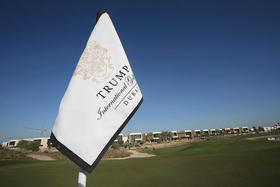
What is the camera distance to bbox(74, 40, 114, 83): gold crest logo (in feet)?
4.76

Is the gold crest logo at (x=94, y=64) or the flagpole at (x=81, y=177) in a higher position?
the gold crest logo at (x=94, y=64)

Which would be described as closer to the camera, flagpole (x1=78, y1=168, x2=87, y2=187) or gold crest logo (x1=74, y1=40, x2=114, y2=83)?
flagpole (x1=78, y1=168, x2=87, y2=187)

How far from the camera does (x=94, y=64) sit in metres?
1.50

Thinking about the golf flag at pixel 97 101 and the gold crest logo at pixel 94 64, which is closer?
the golf flag at pixel 97 101

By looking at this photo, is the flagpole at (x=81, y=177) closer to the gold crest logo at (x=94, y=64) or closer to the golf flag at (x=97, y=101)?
the golf flag at (x=97, y=101)

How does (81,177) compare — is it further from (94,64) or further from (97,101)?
(94,64)

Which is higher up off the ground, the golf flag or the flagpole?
the golf flag

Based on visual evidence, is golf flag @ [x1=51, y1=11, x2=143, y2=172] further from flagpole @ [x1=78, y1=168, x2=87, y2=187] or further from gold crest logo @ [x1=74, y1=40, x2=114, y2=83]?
flagpole @ [x1=78, y1=168, x2=87, y2=187]

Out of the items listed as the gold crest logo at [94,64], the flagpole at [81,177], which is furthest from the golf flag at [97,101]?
the flagpole at [81,177]

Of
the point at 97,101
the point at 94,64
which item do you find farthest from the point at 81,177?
the point at 94,64

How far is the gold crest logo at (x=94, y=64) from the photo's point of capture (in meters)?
1.45

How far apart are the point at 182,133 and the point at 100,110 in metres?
143

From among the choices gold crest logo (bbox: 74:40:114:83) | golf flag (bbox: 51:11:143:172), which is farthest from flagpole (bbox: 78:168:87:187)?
gold crest logo (bbox: 74:40:114:83)

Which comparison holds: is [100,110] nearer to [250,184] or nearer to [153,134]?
[250,184]
